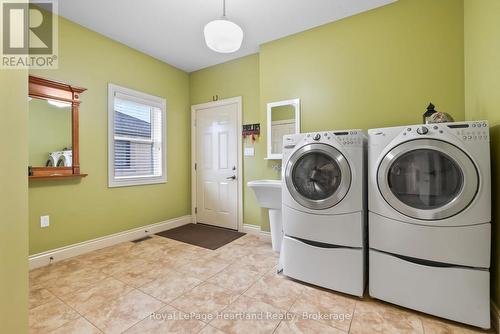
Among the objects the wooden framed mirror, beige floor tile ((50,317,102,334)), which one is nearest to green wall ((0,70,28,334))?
beige floor tile ((50,317,102,334))

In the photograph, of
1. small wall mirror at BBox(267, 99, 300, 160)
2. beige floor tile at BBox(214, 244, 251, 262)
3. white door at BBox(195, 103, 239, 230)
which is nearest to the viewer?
beige floor tile at BBox(214, 244, 251, 262)

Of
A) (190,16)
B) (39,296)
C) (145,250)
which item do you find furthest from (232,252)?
(190,16)

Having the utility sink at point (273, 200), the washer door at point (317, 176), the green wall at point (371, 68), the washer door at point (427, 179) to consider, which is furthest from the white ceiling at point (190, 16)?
the utility sink at point (273, 200)

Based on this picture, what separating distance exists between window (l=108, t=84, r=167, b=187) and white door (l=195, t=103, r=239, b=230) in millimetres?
624

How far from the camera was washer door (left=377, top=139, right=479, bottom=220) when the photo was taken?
1.39 metres


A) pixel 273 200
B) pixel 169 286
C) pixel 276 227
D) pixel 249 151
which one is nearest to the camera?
pixel 169 286

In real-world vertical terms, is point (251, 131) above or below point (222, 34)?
below

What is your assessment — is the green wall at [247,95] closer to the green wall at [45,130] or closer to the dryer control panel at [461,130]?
the dryer control panel at [461,130]

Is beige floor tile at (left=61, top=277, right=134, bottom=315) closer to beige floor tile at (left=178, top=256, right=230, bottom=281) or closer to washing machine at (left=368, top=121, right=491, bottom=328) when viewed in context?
beige floor tile at (left=178, top=256, right=230, bottom=281)

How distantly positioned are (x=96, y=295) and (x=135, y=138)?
210cm

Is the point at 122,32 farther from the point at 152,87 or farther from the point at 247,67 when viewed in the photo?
the point at 247,67

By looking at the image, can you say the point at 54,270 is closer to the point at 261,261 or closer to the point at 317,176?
the point at 261,261

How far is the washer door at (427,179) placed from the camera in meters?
1.39

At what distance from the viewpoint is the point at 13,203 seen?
975 millimetres
